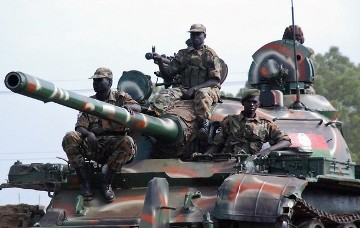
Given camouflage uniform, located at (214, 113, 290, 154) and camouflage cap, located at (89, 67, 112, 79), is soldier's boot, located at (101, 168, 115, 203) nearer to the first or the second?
camouflage cap, located at (89, 67, 112, 79)

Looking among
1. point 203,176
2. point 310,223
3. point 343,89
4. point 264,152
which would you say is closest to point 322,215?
point 310,223

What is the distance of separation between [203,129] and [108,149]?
1816mm

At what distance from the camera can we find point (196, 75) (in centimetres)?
1870

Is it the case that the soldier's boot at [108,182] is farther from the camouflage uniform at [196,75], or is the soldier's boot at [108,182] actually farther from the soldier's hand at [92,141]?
the camouflage uniform at [196,75]

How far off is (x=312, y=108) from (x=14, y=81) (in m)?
6.87

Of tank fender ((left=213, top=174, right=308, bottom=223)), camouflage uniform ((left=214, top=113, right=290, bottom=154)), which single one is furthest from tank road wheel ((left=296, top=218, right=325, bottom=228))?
camouflage uniform ((left=214, top=113, right=290, bottom=154))

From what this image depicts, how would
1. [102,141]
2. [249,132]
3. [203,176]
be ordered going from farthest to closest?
[249,132]
[102,141]
[203,176]

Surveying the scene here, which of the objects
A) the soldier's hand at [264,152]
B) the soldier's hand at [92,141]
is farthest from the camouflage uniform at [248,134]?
the soldier's hand at [92,141]

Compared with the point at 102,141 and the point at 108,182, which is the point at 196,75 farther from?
the point at 108,182

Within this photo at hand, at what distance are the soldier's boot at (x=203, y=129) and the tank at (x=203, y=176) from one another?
3.1 inches

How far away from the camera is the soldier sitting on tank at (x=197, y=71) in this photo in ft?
59.2

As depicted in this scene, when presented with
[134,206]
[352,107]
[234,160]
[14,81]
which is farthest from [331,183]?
[352,107]

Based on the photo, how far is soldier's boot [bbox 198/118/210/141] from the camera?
17.6 m

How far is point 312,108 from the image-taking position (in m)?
19.4
